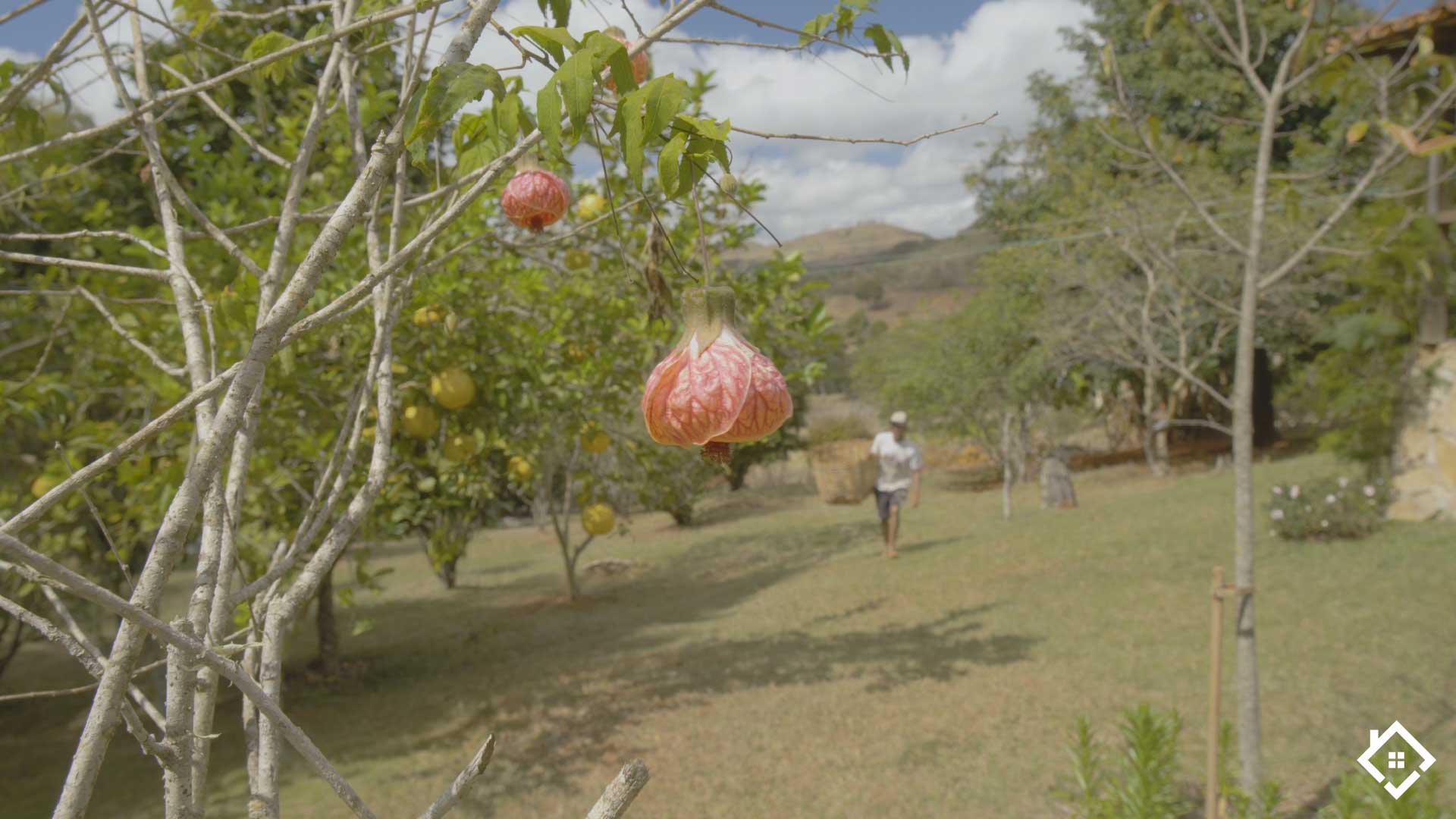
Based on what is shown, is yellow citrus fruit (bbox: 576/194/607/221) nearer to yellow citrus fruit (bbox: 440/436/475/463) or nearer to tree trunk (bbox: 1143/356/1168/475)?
yellow citrus fruit (bbox: 440/436/475/463)

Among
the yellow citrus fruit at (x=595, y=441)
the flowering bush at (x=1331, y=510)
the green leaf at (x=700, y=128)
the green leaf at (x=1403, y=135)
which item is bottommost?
the flowering bush at (x=1331, y=510)

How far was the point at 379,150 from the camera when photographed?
2.93 feet

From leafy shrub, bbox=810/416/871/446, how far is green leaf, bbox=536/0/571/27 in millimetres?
18531

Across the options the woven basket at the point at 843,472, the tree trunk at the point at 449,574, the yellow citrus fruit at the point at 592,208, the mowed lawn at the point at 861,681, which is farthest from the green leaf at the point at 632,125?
the woven basket at the point at 843,472

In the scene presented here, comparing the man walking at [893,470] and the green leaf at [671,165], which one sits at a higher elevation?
the green leaf at [671,165]

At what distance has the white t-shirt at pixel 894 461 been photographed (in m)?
9.07

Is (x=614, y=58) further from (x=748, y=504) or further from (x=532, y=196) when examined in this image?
(x=748, y=504)

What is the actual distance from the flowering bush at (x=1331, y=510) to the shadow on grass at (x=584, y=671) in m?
2.86

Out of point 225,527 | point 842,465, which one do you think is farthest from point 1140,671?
point 842,465

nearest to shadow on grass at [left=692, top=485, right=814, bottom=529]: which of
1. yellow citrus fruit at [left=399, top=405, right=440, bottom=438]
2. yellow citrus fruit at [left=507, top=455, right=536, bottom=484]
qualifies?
yellow citrus fruit at [left=507, top=455, right=536, bottom=484]

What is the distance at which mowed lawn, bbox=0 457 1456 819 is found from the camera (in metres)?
4.23

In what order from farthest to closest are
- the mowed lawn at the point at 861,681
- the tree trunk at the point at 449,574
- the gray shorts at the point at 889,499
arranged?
1. the tree trunk at the point at 449,574
2. the gray shorts at the point at 889,499
3. the mowed lawn at the point at 861,681

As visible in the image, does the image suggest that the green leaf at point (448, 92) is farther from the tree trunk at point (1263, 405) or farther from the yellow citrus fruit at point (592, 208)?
the tree trunk at point (1263, 405)

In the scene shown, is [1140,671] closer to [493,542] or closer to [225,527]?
[225,527]
